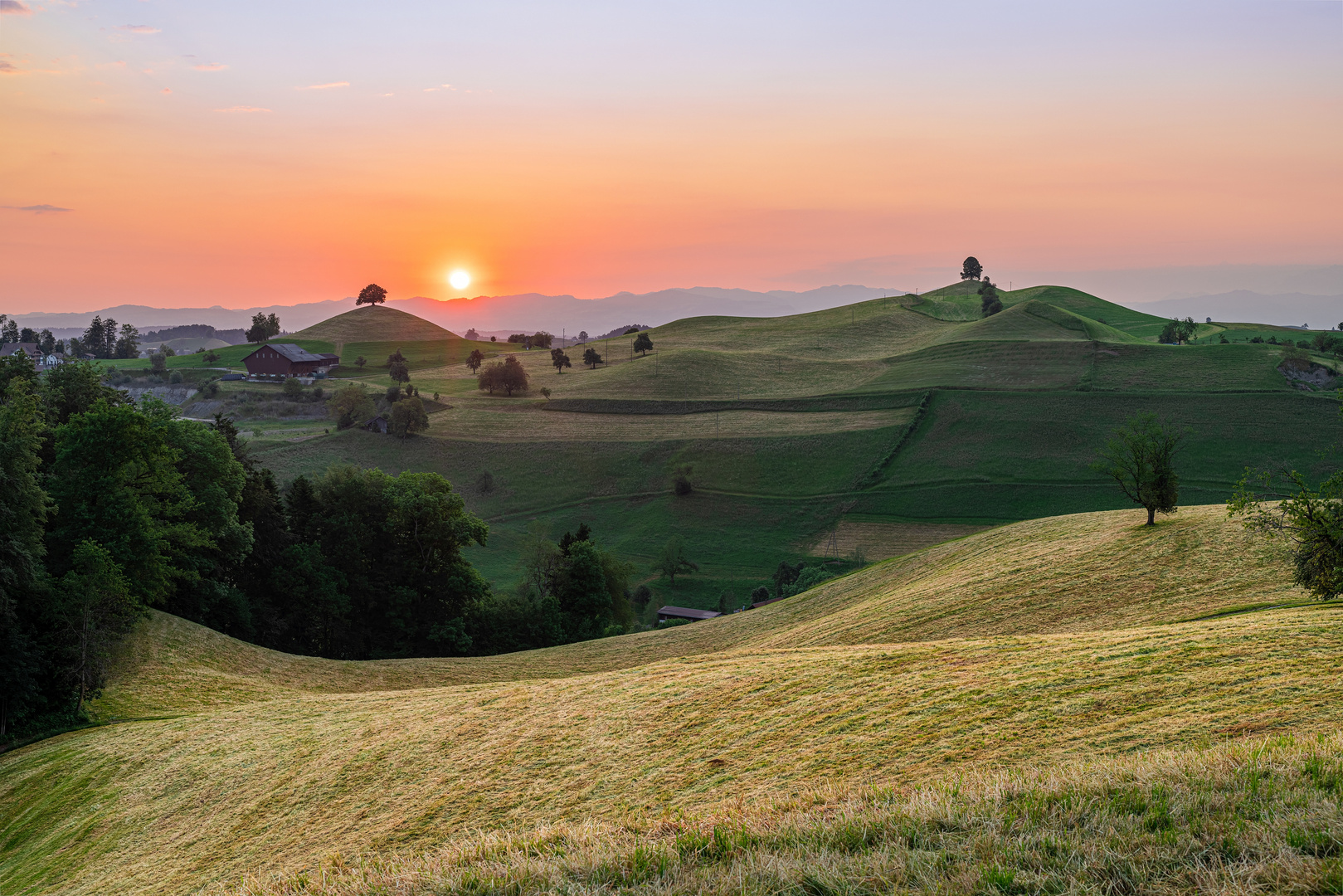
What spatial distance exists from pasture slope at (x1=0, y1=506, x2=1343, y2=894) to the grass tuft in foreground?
0.04 meters

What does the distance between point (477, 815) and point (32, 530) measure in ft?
98.1

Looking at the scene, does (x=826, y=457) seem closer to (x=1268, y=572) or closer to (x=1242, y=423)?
(x=1242, y=423)

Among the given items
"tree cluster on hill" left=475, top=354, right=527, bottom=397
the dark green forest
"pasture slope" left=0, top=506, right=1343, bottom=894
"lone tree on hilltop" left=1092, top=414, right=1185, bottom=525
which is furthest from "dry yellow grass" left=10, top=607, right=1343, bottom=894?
"tree cluster on hill" left=475, top=354, right=527, bottom=397

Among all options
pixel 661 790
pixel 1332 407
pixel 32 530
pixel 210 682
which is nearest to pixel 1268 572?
pixel 661 790

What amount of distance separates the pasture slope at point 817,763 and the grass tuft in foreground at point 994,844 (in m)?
0.04

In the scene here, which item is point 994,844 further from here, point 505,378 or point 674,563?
point 505,378

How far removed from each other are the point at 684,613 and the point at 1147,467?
44475mm

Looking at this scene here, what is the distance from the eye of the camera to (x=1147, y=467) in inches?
1380

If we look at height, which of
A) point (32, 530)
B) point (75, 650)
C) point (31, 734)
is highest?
point (32, 530)

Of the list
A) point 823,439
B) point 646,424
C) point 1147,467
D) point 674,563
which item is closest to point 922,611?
point 1147,467

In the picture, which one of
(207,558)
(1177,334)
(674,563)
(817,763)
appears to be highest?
(1177,334)

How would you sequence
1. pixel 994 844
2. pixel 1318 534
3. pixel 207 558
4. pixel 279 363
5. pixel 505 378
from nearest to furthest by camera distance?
pixel 994 844 < pixel 1318 534 < pixel 207 558 < pixel 505 378 < pixel 279 363

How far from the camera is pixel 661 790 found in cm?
1312

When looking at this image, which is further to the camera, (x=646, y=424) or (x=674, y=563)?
(x=646, y=424)
